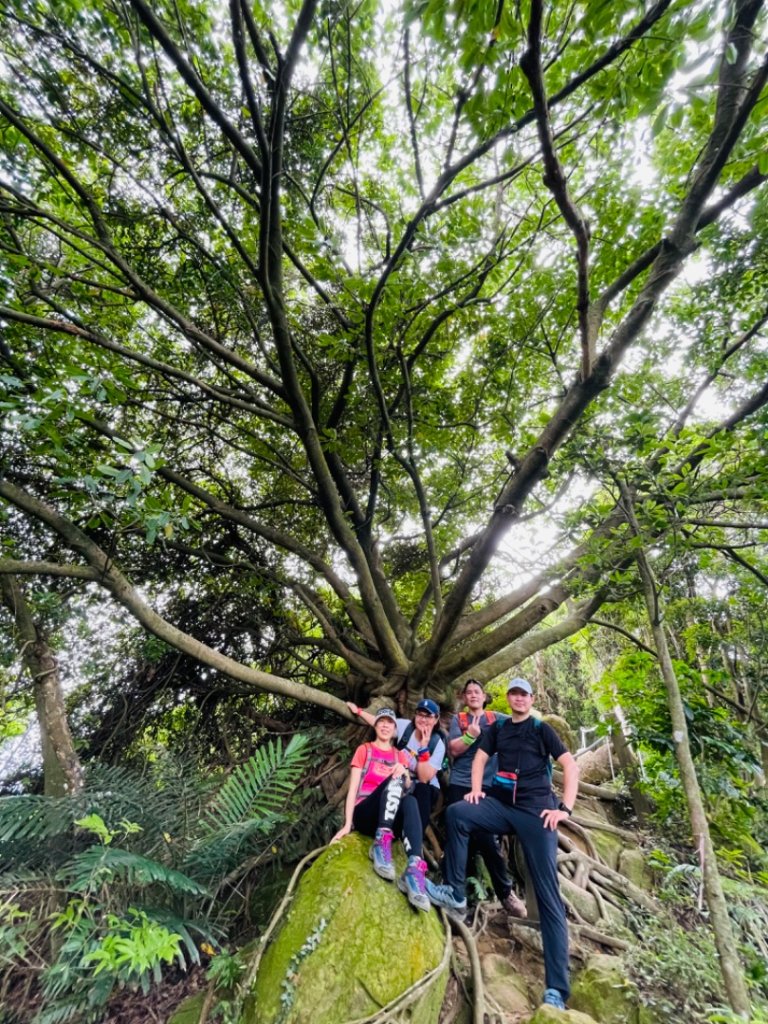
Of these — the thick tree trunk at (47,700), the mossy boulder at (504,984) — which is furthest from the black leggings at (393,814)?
the thick tree trunk at (47,700)

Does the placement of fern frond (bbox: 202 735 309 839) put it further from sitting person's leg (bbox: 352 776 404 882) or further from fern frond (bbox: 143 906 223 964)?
sitting person's leg (bbox: 352 776 404 882)

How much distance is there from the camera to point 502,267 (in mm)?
4520

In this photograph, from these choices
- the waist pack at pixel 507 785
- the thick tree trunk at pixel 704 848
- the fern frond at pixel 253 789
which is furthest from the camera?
the waist pack at pixel 507 785

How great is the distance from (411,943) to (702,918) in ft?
8.38

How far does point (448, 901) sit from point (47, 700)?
3665 mm

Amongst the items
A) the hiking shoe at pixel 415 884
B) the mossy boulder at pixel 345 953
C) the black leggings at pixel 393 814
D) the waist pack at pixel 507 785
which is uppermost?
A: the waist pack at pixel 507 785

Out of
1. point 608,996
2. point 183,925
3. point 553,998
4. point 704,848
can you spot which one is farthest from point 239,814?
point 704,848

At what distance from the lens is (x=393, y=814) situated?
3.28 m

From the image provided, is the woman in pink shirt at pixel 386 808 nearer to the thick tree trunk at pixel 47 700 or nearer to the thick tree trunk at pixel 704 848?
the thick tree trunk at pixel 704 848

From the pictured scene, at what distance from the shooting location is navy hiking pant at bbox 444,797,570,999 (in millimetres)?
2721

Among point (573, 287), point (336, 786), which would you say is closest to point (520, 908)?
point (336, 786)

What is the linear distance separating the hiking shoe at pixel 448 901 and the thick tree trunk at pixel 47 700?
2.87 metres

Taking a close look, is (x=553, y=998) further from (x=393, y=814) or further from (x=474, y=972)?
(x=393, y=814)

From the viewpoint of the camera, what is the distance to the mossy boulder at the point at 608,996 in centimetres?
258
